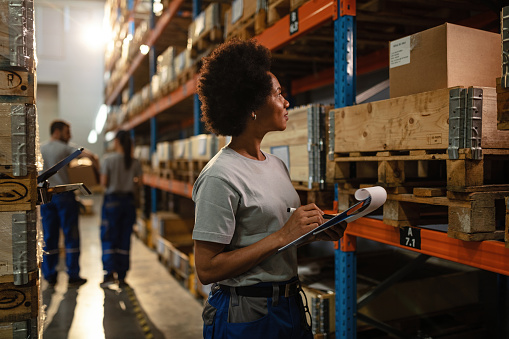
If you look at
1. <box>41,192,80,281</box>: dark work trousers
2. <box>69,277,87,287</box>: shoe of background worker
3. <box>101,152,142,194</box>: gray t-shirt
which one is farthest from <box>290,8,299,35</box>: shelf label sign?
<box>69,277,87,287</box>: shoe of background worker

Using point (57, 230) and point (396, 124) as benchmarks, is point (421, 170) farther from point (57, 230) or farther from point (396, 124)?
point (57, 230)

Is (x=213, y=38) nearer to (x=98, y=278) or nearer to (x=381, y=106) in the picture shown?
(x=381, y=106)

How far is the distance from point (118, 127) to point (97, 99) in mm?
6251

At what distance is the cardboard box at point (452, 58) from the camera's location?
212 cm

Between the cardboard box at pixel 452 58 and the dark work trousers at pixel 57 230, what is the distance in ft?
16.8

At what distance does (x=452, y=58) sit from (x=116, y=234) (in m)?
5.25

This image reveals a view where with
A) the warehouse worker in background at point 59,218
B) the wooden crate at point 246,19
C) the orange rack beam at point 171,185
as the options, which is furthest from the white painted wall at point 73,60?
the wooden crate at point 246,19

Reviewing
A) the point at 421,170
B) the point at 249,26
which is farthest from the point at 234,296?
the point at 249,26

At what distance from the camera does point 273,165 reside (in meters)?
1.99

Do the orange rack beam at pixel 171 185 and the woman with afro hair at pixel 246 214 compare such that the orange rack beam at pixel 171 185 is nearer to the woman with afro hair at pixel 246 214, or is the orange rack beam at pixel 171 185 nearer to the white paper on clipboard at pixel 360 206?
the woman with afro hair at pixel 246 214

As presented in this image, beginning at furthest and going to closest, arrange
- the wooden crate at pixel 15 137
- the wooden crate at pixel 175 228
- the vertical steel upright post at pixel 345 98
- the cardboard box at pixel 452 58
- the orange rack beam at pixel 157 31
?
the wooden crate at pixel 175 228, the orange rack beam at pixel 157 31, the vertical steel upright post at pixel 345 98, the wooden crate at pixel 15 137, the cardboard box at pixel 452 58

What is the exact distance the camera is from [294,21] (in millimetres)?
3387

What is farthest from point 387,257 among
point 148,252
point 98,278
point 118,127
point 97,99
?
A: point 97,99

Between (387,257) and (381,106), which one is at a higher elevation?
(381,106)
